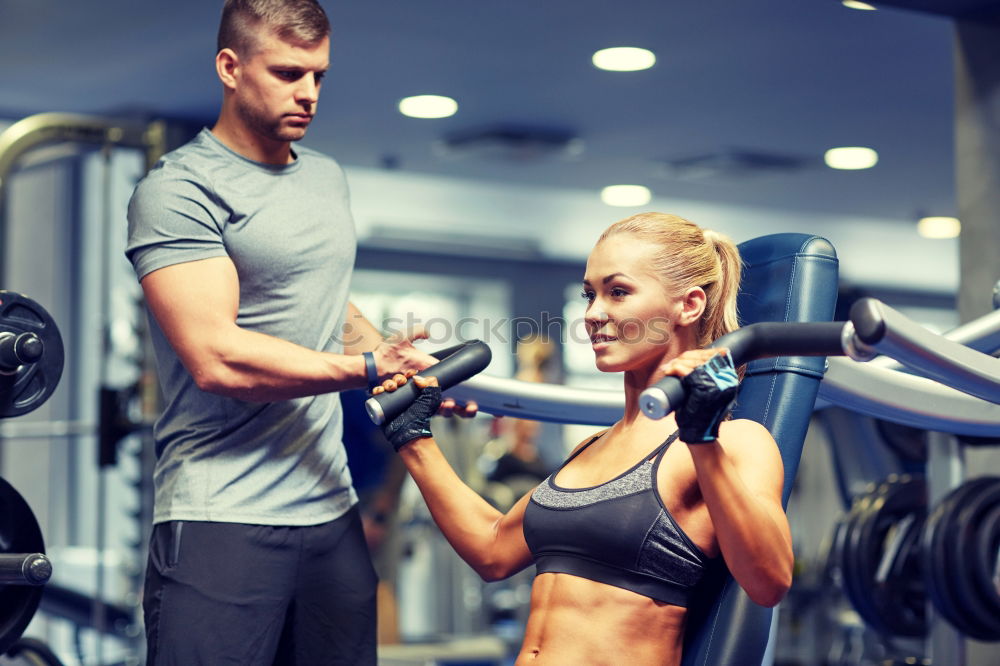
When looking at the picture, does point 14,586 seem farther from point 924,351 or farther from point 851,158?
point 851,158

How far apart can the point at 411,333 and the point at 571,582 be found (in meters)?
0.47

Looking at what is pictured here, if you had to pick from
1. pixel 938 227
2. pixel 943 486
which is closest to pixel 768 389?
pixel 943 486

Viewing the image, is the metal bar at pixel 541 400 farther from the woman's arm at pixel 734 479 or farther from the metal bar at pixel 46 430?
the metal bar at pixel 46 430

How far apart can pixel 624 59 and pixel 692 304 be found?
3.07 meters

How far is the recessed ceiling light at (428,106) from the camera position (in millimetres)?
5156

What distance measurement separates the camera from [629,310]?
5.37 feet

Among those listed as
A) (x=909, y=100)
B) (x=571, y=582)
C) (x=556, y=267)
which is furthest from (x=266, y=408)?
(x=556, y=267)

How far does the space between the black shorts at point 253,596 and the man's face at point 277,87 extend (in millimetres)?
591

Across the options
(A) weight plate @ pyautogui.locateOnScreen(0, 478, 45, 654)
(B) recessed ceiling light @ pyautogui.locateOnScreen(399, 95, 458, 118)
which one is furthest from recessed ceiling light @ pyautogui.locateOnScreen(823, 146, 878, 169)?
(A) weight plate @ pyautogui.locateOnScreen(0, 478, 45, 654)

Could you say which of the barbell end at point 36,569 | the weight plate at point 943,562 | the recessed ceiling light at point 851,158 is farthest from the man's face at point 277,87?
the recessed ceiling light at point 851,158

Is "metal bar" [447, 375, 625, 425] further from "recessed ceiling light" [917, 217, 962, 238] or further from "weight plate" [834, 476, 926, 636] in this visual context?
"recessed ceiling light" [917, 217, 962, 238]

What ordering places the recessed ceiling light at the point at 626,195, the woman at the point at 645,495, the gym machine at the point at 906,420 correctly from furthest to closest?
the recessed ceiling light at the point at 626,195 < the woman at the point at 645,495 < the gym machine at the point at 906,420

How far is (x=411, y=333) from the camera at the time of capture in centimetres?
183

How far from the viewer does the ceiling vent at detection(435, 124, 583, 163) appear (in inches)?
227
